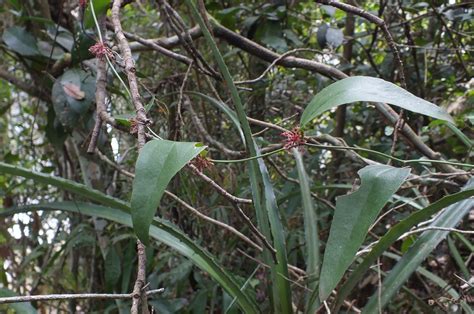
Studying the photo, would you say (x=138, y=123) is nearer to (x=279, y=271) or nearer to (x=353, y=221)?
(x=353, y=221)

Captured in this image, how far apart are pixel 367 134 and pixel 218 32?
60 cm

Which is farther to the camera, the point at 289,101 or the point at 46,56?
the point at 289,101

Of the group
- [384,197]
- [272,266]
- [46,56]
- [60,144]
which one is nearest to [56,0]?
[46,56]

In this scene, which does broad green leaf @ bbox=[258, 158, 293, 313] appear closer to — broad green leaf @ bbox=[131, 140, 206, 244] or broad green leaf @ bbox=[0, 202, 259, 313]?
broad green leaf @ bbox=[0, 202, 259, 313]

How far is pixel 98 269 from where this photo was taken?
136 centimetres

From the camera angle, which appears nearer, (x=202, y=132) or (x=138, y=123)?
(x=138, y=123)

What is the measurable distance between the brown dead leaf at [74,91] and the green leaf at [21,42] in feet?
0.44

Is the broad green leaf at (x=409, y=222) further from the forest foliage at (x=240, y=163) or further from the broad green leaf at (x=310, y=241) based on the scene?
the broad green leaf at (x=310, y=241)

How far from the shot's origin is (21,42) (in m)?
1.12

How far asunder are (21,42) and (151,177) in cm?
79

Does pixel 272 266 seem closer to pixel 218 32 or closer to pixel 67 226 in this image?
pixel 218 32

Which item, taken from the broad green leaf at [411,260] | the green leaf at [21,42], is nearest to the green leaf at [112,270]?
the green leaf at [21,42]

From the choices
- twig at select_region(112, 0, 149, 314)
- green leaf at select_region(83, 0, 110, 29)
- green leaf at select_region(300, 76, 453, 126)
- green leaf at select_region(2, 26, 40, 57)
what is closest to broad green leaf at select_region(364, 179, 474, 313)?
Result: green leaf at select_region(300, 76, 453, 126)

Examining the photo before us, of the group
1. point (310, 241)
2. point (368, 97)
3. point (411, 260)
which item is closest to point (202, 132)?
point (310, 241)
